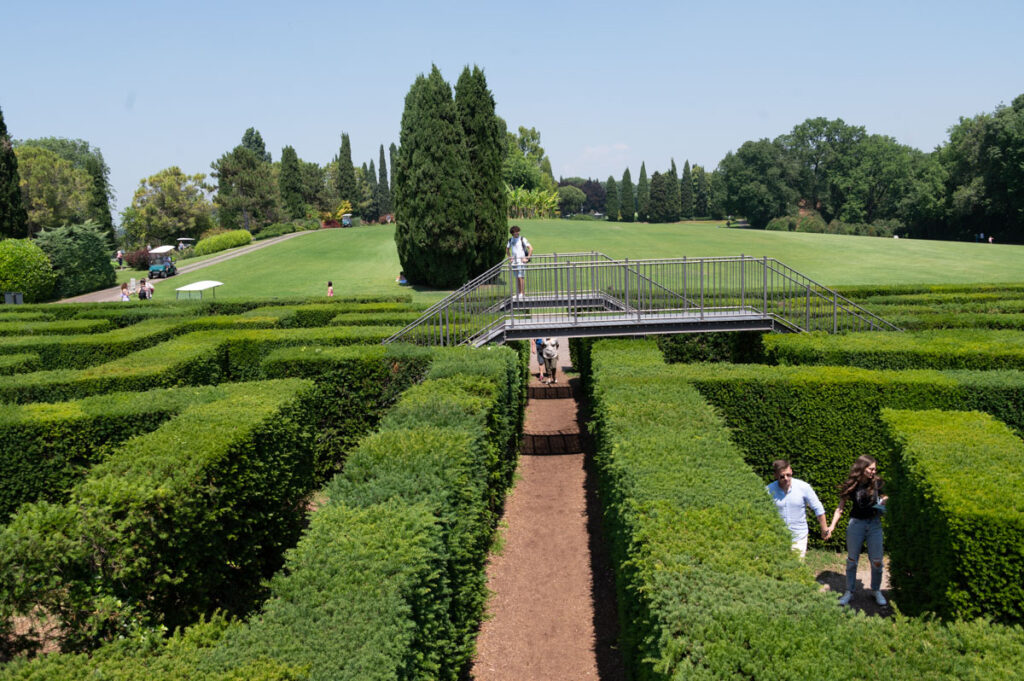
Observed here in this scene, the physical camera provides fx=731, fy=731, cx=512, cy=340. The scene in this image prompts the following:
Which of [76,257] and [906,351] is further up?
[76,257]

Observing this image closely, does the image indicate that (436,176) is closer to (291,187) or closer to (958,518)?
(958,518)

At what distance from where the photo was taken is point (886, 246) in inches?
2087

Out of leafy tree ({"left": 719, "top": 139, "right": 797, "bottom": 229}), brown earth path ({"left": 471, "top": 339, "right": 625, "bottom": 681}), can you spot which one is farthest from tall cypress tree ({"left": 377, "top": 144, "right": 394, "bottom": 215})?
brown earth path ({"left": 471, "top": 339, "right": 625, "bottom": 681})

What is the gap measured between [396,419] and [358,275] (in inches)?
1373

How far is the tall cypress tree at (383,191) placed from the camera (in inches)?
4149

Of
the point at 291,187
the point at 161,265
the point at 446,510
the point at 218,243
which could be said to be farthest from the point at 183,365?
the point at 291,187

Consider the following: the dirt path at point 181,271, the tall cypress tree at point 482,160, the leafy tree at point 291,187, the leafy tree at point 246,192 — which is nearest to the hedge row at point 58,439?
the dirt path at point 181,271

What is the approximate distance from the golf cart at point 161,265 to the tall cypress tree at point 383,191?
59.2 m

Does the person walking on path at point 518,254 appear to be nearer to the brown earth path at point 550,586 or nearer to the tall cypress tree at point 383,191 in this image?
the brown earth path at point 550,586

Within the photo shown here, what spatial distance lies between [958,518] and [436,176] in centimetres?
2939

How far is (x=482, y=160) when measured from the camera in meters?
34.0

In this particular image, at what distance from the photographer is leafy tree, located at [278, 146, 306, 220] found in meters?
74.2

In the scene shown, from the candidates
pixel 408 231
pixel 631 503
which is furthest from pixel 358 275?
pixel 631 503

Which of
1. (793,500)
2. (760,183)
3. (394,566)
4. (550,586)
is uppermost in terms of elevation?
(760,183)
